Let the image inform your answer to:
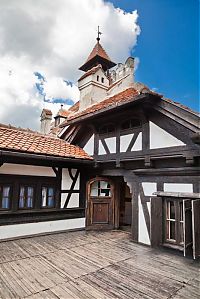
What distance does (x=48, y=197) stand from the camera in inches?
262

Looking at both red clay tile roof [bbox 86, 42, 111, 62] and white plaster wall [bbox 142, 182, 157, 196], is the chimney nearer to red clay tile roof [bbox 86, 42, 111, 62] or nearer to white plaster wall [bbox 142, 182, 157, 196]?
red clay tile roof [bbox 86, 42, 111, 62]

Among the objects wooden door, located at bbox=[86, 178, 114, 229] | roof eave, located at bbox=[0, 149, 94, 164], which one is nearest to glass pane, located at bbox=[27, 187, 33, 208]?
roof eave, located at bbox=[0, 149, 94, 164]

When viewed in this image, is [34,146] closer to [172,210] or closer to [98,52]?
[172,210]

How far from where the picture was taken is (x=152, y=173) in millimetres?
5602

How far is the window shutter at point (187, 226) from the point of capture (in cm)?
424

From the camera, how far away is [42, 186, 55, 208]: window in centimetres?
654

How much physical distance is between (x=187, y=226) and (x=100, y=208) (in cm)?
361

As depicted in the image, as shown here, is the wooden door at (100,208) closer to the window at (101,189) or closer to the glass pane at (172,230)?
the window at (101,189)

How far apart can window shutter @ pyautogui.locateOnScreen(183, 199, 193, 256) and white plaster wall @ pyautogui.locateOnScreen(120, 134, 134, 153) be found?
8.04 ft

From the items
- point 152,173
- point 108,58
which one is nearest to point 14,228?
point 152,173

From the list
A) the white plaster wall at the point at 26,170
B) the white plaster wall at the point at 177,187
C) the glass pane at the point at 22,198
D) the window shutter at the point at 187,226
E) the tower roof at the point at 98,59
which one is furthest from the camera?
the tower roof at the point at 98,59

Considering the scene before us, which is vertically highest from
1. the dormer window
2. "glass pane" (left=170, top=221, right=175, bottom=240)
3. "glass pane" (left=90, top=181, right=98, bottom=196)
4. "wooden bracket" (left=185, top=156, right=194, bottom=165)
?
the dormer window

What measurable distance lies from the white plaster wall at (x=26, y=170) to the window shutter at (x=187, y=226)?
4.22 meters

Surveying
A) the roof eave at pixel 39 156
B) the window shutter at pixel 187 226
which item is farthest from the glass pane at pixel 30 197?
the window shutter at pixel 187 226
